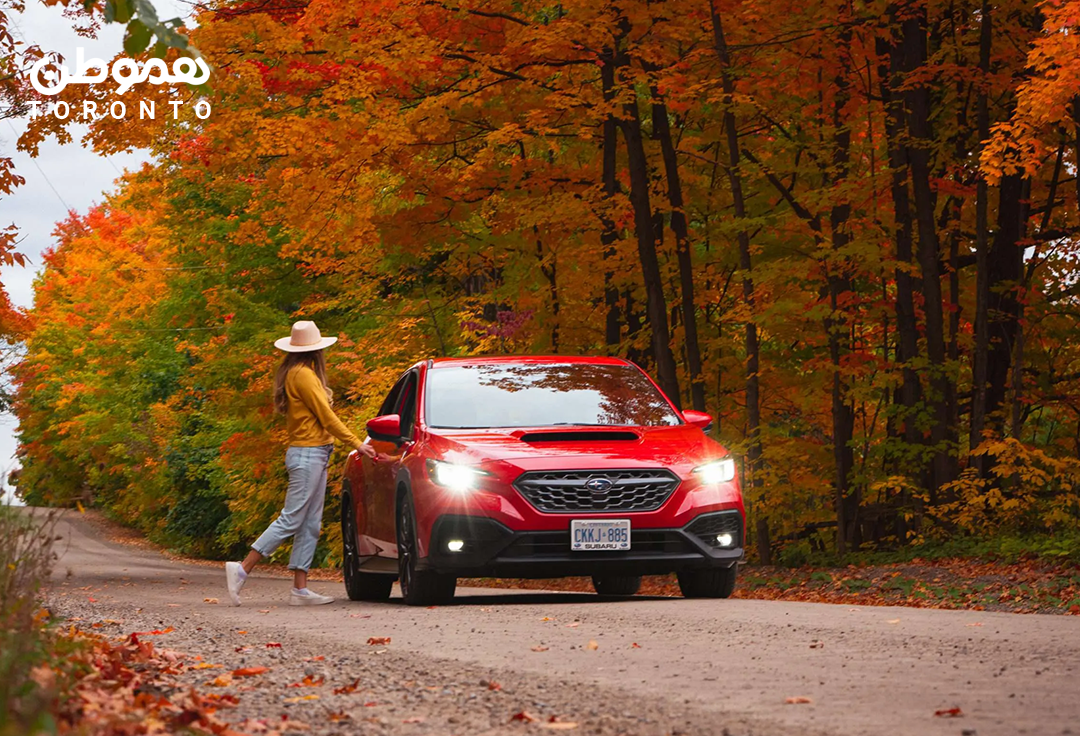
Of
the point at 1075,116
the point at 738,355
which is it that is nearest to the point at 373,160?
the point at 738,355

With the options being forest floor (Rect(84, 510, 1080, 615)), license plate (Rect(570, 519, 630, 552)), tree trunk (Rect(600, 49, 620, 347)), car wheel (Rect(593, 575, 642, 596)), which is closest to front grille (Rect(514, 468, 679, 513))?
license plate (Rect(570, 519, 630, 552))

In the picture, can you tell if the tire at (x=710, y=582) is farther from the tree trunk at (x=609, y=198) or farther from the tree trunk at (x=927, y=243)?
the tree trunk at (x=609, y=198)

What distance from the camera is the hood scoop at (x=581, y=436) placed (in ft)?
38.1

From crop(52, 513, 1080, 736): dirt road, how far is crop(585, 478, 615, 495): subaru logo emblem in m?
0.82

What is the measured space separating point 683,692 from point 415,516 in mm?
4993

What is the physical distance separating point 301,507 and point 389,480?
0.74 metres

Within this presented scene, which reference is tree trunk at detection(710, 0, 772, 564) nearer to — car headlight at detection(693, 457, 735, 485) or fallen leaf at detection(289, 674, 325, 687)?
car headlight at detection(693, 457, 735, 485)

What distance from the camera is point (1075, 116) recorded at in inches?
744

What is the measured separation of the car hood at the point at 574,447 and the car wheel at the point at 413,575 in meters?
0.58

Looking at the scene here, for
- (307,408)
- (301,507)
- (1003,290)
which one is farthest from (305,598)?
(1003,290)

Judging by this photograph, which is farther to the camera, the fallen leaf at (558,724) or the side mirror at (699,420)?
the side mirror at (699,420)

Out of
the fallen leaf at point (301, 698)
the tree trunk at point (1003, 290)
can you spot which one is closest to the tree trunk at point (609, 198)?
the tree trunk at point (1003, 290)

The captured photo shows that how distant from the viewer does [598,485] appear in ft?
36.9

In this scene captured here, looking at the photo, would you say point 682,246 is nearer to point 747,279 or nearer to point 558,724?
point 747,279
